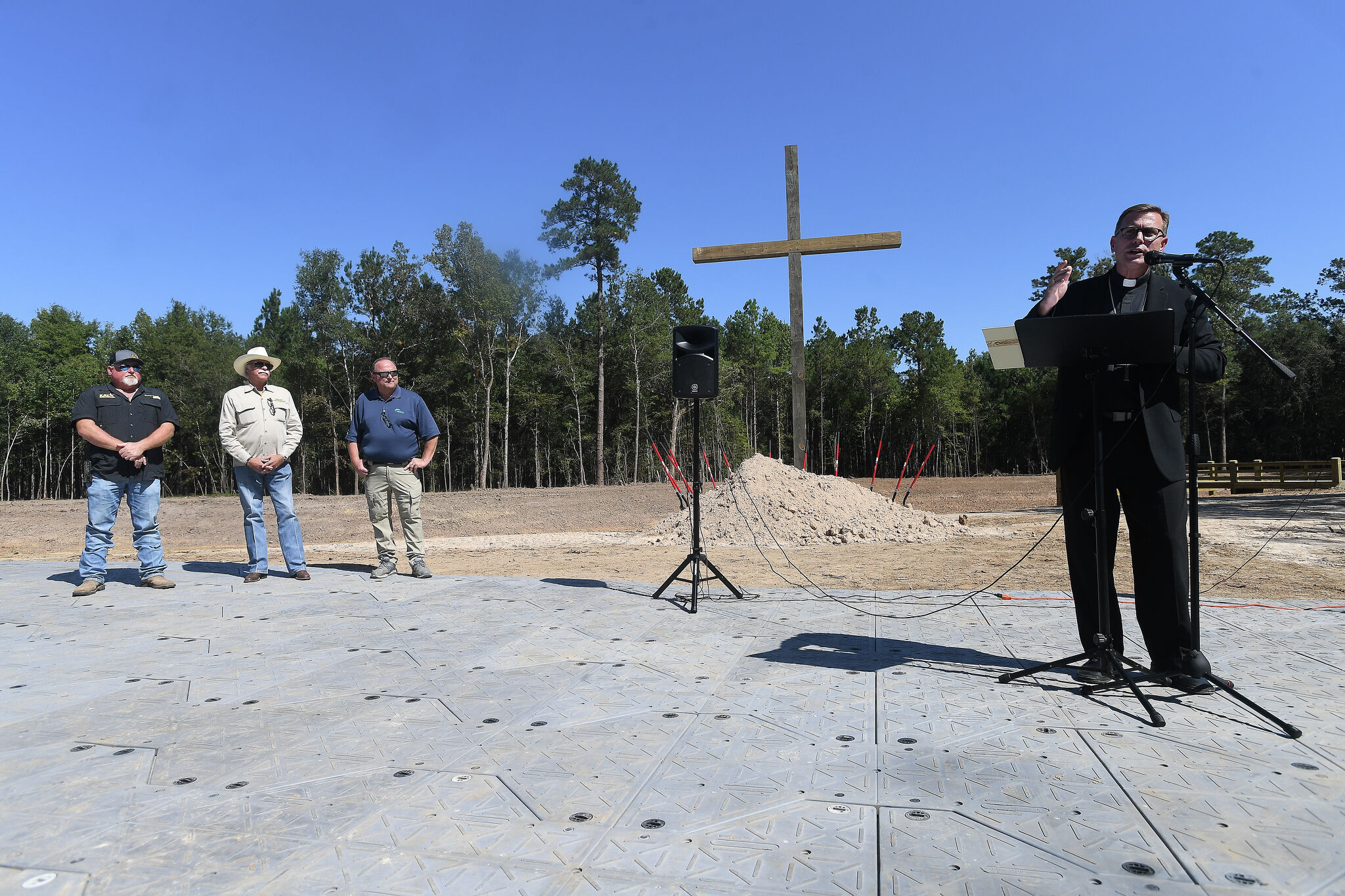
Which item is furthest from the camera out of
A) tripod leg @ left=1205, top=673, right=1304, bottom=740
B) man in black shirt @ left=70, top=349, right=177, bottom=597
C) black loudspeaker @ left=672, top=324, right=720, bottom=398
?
man in black shirt @ left=70, top=349, right=177, bottom=597

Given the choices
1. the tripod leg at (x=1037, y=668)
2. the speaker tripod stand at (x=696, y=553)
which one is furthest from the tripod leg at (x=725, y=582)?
the tripod leg at (x=1037, y=668)

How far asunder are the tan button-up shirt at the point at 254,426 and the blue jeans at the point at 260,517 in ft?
0.54

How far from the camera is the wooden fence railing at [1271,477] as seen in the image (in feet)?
77.8

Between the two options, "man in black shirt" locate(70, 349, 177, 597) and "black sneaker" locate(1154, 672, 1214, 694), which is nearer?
"black sneaker" locate(1154, 672, 1214, 694)

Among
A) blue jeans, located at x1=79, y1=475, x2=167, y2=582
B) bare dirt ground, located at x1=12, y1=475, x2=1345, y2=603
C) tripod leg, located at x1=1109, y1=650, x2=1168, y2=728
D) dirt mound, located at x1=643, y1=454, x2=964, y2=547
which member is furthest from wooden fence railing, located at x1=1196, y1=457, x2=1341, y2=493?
blue jeans, located at x1=79, y1=475, x2=167, y2=582

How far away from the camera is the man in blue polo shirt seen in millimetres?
6973

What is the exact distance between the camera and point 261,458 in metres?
6.70

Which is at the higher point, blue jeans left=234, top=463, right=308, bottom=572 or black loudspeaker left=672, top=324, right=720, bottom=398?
black loudspeaker left=672, top=324, right=720, bottom=398

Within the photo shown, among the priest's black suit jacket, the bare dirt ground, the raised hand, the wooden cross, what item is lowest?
the bare dirt ground

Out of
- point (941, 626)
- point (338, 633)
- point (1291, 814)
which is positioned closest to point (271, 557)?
point (338, 633)

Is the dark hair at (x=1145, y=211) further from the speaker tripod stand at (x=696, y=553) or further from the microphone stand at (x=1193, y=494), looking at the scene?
the speaker tripod stand at (x=696, y=553)

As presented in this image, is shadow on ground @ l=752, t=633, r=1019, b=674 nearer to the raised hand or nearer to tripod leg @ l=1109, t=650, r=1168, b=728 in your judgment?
tripod leg @ l=1109, t=650, r=1168, b=728

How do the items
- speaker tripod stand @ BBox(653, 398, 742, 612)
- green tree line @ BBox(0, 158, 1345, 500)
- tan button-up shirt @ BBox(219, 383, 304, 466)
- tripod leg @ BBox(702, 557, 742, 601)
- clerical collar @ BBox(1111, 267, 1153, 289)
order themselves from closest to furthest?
1. clerical collar @ BBox(1111, 267, 1153, 289)
2. speaker tripod stand @ BBox(653, 398, 742, 612)
3. tripod leg @ BBox(702, 557, 742, 601)
4. tan button-up shirt @ BBox(219, 383, 304, 466)
5. green tree line @ BBox(0, 158, 1345, 500)

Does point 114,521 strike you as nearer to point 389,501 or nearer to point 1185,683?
point 389,501
